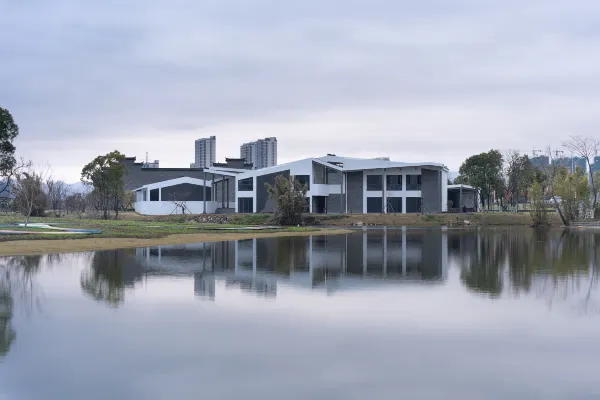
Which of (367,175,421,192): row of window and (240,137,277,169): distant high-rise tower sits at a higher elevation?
(240,137,277,169): distant high-rise tower

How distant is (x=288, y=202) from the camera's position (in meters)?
57.9

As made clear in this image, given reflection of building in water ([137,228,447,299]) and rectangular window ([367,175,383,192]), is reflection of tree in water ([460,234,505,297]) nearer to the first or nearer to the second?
reflection of building in water ([137,228,447,299])

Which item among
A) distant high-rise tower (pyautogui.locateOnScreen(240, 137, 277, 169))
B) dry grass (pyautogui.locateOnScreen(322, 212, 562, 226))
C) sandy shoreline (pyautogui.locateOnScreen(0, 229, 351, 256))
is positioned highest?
distant high-rise tower (pyautogui.locateOnScreen(240, 137, 277, 169))

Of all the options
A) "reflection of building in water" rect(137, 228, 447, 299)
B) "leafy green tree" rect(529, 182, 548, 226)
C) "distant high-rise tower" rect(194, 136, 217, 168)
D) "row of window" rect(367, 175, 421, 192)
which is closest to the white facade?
"row of window" rect(367, 175, 421, 192)

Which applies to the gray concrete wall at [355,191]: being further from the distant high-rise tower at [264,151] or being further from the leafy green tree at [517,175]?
the distant high-rise tower at [264,151]

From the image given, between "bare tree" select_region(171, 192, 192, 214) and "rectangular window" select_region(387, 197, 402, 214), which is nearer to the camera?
"rectangular window" select_region(387, 197, 402, 214)

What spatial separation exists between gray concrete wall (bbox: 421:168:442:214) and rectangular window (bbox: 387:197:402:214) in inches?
104

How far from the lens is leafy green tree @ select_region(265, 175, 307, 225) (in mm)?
57938

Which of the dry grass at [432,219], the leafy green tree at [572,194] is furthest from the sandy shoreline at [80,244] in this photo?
the leafy green tree at [572,194]

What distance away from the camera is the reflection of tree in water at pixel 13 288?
417 inches

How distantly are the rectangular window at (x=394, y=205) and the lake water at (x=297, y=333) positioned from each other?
49.8 m

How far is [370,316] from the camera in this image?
12188 millimetres

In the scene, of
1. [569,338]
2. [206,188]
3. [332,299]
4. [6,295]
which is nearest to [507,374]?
[569,338]

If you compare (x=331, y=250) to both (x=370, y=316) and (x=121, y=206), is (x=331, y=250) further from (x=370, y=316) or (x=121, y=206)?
(x=121, y=206)
